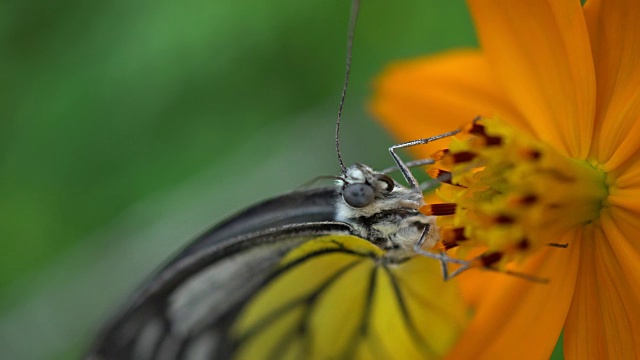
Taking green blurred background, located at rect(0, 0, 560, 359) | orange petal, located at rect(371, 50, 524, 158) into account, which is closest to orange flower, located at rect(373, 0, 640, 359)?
orange petal, located at rect(371, 50, 524, 158)

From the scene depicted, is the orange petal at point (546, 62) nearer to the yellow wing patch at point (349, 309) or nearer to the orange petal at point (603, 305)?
the orange petal at point (603, 305)

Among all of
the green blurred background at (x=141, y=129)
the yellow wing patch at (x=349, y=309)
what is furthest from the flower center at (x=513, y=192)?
the green blurred background at (x=141, y=129)

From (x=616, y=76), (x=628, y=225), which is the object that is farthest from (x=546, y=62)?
(x=628, y=225)

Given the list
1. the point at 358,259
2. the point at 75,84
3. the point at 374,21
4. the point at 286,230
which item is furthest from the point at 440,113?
the point at 75,84

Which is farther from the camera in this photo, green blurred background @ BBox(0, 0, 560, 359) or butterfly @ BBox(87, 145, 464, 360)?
green blurred background @ BBox(0, 0, 560, 359)

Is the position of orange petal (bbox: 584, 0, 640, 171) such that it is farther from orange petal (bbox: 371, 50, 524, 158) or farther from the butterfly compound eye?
the butterfly compound eye
